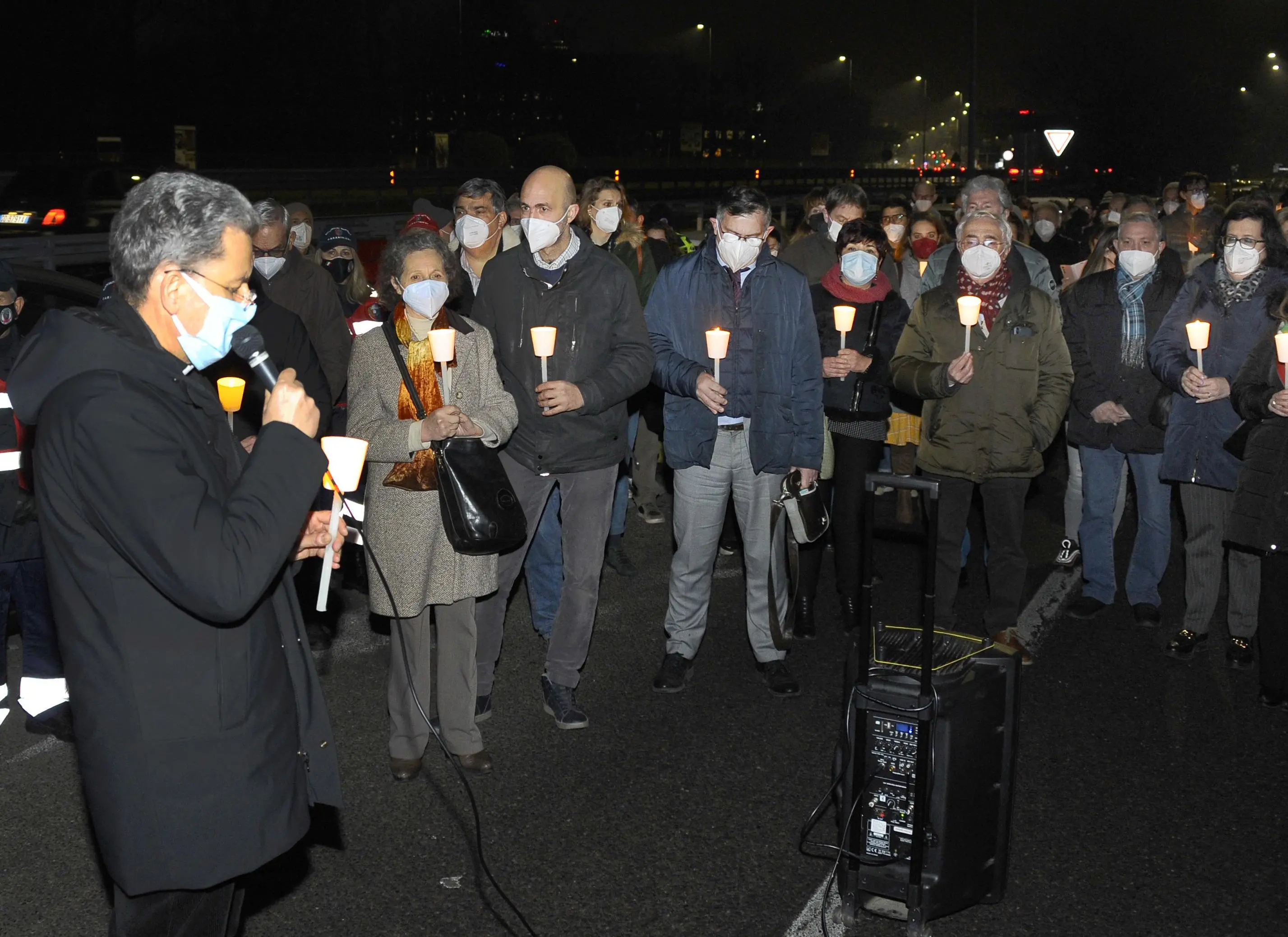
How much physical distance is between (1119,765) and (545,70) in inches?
3329

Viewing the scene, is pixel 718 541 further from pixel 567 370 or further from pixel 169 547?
pixel 169 547

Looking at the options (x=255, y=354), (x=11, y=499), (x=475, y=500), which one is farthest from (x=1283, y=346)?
(x=11, y=499)

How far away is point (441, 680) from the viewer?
5.48m

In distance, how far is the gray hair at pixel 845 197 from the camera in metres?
9.41

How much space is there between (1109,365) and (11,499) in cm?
575

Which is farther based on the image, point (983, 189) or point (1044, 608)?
point (1044, 608)

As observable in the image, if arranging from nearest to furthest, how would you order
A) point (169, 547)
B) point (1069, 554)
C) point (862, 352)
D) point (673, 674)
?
point (169, 547)
point (673, 674)
point (862, 352)
point (1069, 554)

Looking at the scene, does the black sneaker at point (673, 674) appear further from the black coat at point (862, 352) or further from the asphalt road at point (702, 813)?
the black coat at point (862, 352)

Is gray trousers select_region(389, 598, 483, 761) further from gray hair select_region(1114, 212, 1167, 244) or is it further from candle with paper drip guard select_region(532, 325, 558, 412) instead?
gray hair select_region(1114, 212, 1167, 244)

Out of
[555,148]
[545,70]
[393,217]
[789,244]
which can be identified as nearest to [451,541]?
[789,244]

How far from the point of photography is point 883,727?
4.30 meters

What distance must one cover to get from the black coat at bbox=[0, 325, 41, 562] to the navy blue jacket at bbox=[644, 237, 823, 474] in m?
2.91

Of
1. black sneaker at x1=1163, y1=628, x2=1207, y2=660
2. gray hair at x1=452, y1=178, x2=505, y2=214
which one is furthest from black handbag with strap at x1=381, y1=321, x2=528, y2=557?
black sneaker at x1=1163, y1=628, x2=1207, y2=660

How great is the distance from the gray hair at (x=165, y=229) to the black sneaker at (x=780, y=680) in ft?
13.8
